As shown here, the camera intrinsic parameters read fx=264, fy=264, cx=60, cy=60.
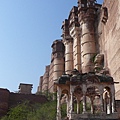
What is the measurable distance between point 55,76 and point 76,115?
1750 centimetres

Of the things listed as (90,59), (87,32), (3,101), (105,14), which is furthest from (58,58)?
(105,14)

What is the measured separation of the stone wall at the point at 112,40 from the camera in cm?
1473

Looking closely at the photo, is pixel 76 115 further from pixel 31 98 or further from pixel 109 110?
pixel 31 98

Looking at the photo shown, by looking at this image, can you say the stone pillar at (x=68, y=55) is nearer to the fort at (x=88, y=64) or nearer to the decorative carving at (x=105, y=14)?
the fort at (x=88, y=64)

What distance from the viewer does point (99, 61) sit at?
18344 millimetres

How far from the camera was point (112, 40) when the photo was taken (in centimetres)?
1596

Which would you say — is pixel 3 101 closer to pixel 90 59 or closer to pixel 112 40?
pixel 90 59

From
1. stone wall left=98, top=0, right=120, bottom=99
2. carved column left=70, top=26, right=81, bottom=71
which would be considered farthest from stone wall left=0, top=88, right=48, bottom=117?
stone wall left=98, top=0, right=120, bottom=99

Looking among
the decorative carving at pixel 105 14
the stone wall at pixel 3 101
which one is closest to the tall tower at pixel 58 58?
the stone wall at pixel 3 101

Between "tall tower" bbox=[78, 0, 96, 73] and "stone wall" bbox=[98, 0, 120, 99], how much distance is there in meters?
1.60

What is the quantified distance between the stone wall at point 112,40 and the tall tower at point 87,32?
5.24ft

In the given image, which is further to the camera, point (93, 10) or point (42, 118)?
point (93, 10)

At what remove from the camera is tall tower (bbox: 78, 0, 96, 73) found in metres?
20.2

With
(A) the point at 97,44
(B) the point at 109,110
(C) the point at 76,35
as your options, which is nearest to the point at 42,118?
(B) the point at 109,110
